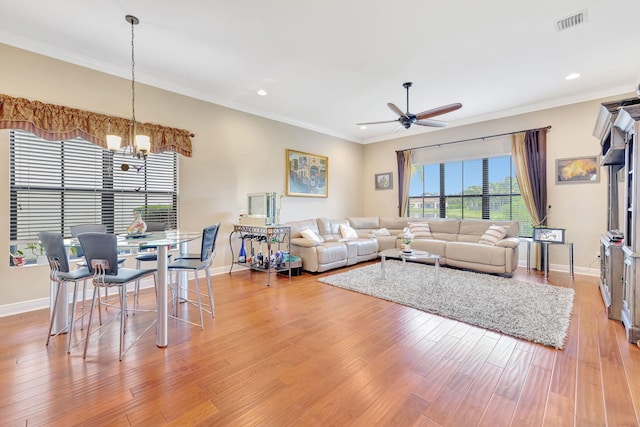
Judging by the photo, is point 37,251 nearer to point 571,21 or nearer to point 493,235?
point 571,21

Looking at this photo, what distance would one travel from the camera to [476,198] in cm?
574

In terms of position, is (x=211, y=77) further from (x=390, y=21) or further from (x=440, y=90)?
(x=440, y=90)

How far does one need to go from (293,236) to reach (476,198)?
12.9ft

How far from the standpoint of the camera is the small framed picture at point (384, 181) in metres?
7.02

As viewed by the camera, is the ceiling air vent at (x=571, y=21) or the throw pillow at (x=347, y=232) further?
the throw pillow at (x=347, y=232)

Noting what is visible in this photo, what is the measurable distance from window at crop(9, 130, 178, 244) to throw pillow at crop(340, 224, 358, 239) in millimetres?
3239

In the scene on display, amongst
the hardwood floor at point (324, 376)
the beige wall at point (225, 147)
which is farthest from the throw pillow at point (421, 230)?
the hardwood floor at point (324, 376)

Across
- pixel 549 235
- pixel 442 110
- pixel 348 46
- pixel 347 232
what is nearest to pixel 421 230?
pixel 347 232

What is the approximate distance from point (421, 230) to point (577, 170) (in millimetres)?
2707

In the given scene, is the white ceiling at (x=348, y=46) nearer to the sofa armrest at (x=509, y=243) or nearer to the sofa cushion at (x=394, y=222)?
the sofa armrest at (x=509, y=243)

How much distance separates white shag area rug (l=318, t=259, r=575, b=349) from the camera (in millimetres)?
2545

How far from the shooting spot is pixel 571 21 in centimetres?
268

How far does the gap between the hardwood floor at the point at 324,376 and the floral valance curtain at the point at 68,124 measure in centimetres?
204

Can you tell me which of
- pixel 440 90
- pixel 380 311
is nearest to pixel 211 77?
pixel 440 90
